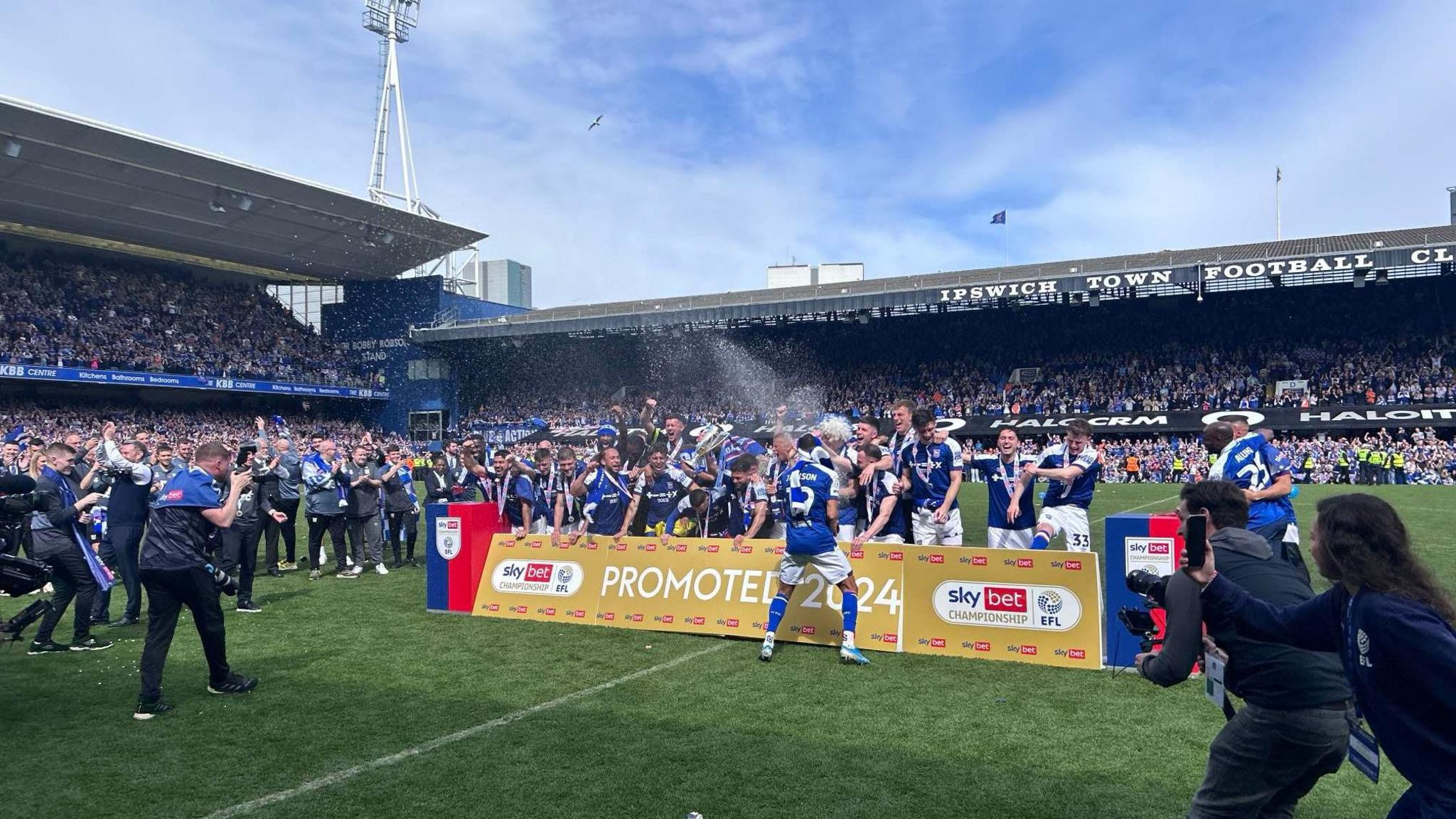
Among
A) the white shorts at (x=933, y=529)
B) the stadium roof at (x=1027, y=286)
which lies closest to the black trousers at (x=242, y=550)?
the white shorts at (x=933, y=529)

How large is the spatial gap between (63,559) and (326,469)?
4218mm

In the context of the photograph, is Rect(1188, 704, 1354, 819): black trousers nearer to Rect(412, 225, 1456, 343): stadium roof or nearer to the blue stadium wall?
Rect(412, 225, 1456, 343): stadium roof

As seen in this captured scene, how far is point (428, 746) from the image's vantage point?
5484mm

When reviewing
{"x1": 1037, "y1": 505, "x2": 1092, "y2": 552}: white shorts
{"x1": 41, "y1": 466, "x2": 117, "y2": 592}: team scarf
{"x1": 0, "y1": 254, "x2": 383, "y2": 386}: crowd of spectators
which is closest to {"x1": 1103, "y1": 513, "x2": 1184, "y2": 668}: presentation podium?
{"x1": 1037, "y1": 505, "x2": 1092, "y2": 552}: white shorts

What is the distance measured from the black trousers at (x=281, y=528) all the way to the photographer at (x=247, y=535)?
0.48 metres

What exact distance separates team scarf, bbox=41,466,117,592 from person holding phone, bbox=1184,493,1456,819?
923cm

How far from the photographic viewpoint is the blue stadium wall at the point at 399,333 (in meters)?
49.2

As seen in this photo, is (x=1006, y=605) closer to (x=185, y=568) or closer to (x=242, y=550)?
(x=185, y=568)

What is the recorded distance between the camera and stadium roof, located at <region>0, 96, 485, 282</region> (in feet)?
101

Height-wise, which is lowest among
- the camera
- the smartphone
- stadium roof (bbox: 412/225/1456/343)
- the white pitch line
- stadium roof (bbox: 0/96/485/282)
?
the white pitch line

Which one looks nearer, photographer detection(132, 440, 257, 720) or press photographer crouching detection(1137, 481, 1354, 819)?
press photographer crouching detection(1137, 481, 1354, 819)

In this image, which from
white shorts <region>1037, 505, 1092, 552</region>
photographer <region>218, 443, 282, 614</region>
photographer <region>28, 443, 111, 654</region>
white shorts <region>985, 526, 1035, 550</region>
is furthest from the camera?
photographer <region>218, 443, 282, 614</region>

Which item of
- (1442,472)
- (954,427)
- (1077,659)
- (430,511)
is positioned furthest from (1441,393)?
(430,511)

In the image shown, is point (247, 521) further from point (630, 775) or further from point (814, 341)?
point (814, 341)
